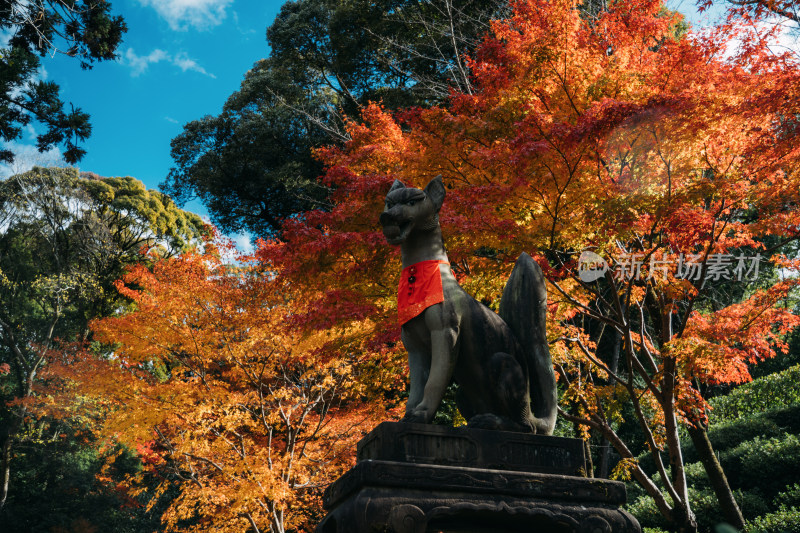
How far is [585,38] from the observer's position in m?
9.02

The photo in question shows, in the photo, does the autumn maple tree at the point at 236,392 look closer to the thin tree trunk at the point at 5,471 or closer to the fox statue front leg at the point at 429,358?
the fox statue front leg at the point at 429,358

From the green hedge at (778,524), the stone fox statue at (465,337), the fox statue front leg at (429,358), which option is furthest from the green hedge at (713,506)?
the fox statue front leg at (429,358)

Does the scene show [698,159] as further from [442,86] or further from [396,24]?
[396,24]

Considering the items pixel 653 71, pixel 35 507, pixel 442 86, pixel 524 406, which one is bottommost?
pixel 524 406

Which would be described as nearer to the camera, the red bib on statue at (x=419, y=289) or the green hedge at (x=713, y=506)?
the red bib on statue at (x=419, y=289)

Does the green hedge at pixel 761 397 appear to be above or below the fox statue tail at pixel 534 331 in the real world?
above

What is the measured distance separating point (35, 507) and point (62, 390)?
4075 mm

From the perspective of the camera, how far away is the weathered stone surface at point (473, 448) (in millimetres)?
3377

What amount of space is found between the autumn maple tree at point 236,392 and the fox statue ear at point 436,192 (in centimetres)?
718

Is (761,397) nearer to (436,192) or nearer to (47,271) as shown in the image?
(436,192)

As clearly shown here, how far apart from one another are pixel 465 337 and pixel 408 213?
0.97 metres

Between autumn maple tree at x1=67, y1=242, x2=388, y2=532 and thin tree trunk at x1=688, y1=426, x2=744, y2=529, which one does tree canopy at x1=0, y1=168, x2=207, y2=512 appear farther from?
thin tree trunk at x1=688, y1=426, x2=744, y2=529

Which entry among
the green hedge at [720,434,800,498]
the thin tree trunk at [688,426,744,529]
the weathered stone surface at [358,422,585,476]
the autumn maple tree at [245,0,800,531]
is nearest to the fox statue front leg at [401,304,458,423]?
the weathered stone surface at [358,422,585,476]

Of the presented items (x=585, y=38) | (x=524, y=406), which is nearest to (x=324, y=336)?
(x=585, y=38)
